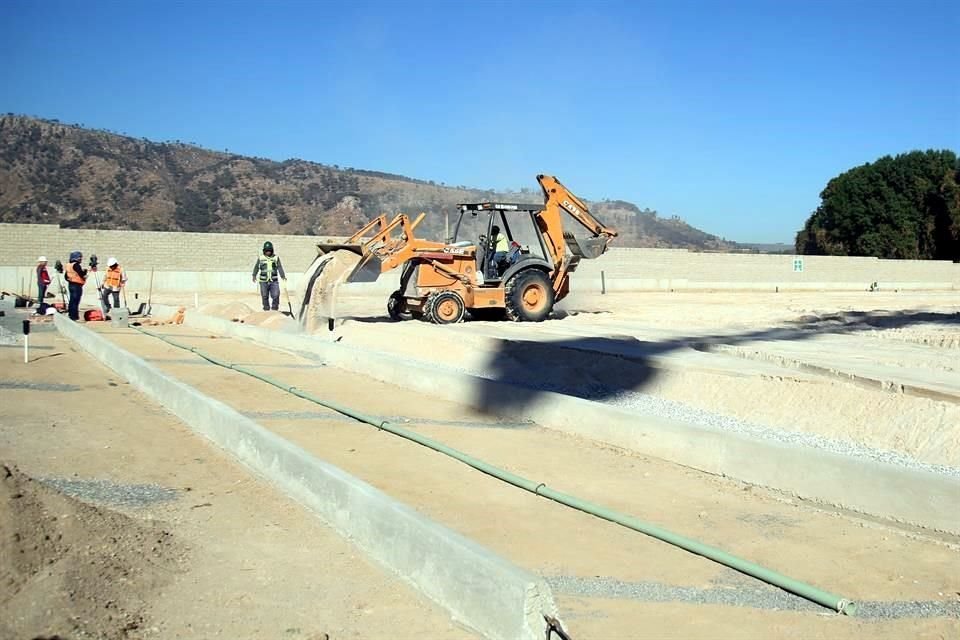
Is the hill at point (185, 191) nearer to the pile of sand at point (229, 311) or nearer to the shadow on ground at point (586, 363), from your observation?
the pile of sand at point (229, 311)

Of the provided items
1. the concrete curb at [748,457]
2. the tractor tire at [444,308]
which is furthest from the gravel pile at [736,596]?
the tractor tire at [444,308]

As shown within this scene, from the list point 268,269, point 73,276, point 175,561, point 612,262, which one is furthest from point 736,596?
point 612,262

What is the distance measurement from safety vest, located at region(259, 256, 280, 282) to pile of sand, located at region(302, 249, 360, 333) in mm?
4062

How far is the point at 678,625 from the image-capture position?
15.0ft

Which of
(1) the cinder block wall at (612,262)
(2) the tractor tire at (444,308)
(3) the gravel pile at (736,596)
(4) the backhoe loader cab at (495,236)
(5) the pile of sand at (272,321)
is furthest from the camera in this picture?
(1) the cinder block wall at (612,262)

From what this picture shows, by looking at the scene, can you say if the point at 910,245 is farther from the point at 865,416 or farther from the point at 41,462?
the point at 41,462

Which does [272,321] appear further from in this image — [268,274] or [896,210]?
[896,210]

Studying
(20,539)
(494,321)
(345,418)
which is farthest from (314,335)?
(20,539)

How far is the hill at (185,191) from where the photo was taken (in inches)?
2709

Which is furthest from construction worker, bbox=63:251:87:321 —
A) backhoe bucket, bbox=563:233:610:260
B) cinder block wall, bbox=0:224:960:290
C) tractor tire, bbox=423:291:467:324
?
cinder block wall, bbox=0:224:960:290

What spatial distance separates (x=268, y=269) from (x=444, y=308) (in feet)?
18.2

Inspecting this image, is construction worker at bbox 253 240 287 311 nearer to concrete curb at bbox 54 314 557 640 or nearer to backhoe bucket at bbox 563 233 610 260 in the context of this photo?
backhoe bucket at bbox 563 233 610 260

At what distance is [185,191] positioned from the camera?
76688 millimetres

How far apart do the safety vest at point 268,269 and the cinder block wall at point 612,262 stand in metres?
13.9
